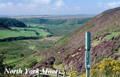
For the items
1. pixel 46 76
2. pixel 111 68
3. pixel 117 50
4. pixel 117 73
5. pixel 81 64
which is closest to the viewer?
pixel 117 73

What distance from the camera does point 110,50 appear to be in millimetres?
13914

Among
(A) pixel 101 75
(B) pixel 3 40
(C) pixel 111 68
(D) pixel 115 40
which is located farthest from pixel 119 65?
(B) pixel 3 40

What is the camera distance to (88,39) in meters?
5.06

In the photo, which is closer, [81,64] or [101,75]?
[101,75]

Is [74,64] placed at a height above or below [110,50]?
below

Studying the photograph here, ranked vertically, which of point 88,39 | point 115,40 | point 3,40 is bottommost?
point 3,40

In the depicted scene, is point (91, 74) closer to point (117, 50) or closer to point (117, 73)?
point (117, 73)

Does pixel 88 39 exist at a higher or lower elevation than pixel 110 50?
higher

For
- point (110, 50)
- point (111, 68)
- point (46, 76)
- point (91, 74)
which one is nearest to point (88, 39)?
point (91, 74)

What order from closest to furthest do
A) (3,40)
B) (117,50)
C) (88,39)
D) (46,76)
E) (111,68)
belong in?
(88,39) < (111,68) < (46,76) < (117,50) < (3,40)

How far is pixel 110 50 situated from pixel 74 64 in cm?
387

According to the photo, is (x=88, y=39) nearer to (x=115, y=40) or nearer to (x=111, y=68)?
(x=111, y=68)

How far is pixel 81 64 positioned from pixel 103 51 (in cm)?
241

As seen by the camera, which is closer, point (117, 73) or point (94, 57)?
point (117, 73)
